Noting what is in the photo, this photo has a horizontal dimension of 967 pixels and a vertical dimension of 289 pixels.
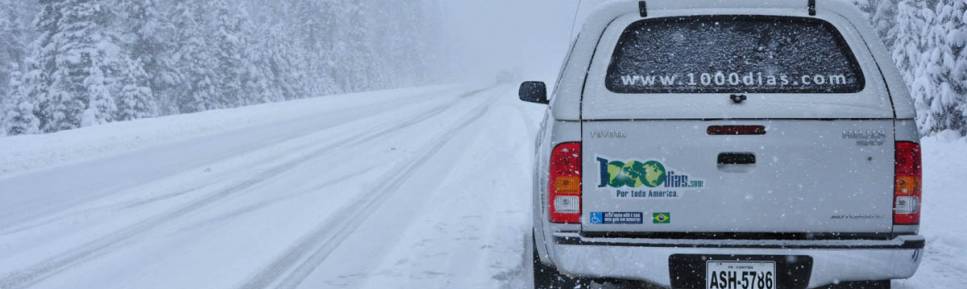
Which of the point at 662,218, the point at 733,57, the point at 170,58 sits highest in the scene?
the point at 170,58

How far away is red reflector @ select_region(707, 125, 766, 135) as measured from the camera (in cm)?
329

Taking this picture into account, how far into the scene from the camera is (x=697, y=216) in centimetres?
335

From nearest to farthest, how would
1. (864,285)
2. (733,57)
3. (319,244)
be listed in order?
1. (864,285)
2. (733,57)
3. (319,244)

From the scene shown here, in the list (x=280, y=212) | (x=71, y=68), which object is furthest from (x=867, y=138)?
(x=71, y=68)

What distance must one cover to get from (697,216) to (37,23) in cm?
3061

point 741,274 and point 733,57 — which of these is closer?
point 741,274

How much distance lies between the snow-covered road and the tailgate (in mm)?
1648

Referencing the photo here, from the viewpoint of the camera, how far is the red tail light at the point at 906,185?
330cm

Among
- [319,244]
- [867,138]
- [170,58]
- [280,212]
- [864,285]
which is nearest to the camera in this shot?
[867,138]

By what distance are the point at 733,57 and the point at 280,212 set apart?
16.5 ft

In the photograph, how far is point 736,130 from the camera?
10.9ft

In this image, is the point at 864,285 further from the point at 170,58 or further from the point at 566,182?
the point at 170,58

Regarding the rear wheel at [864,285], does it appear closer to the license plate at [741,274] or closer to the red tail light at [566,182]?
the license plate at [741,274]

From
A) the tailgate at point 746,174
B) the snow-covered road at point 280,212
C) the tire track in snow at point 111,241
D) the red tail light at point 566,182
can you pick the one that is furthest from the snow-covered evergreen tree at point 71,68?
the tailgate at point 746,174
